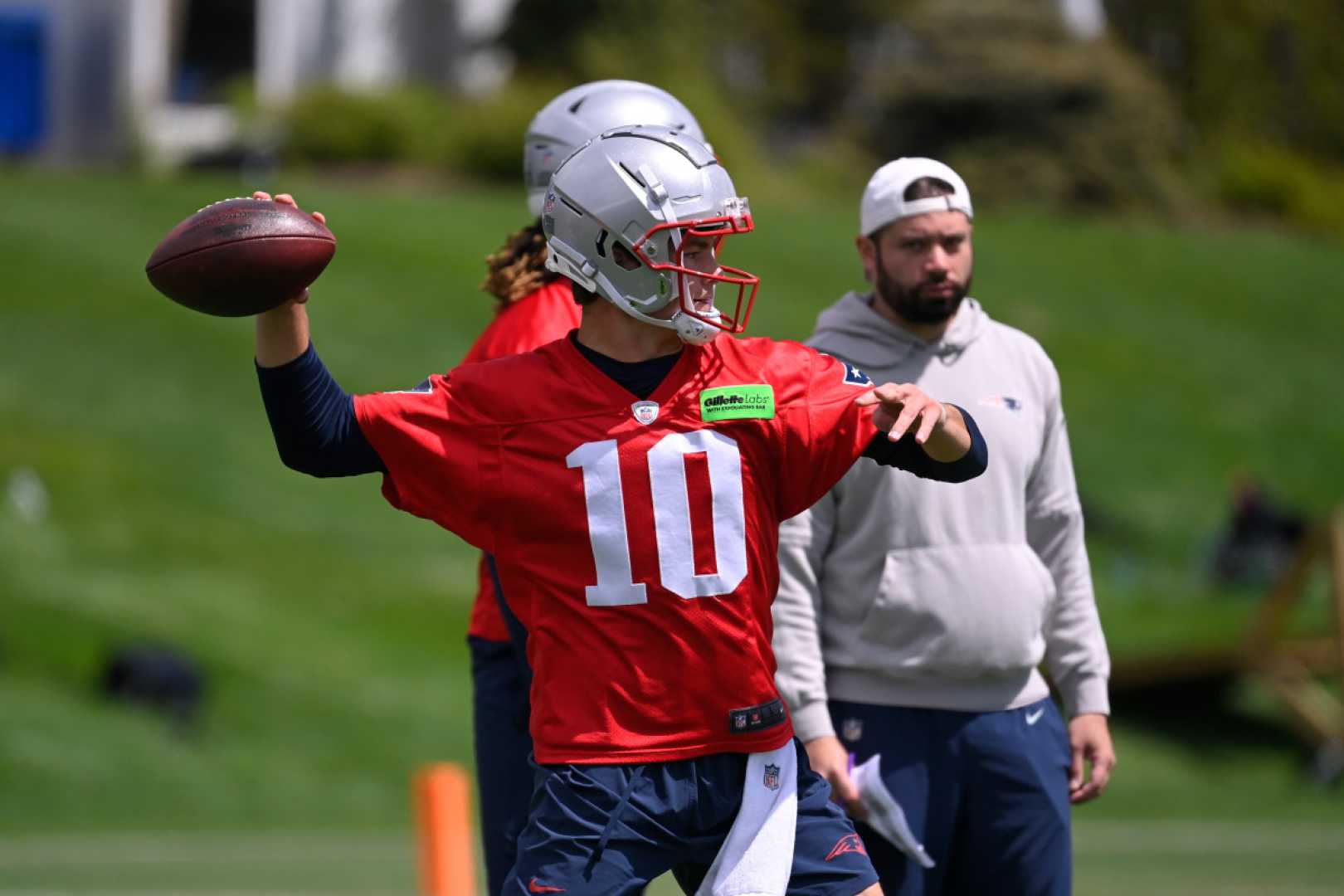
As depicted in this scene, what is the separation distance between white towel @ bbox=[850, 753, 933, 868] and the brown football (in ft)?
5.70

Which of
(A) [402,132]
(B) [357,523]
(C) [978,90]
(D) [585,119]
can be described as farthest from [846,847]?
(C) [978,90]

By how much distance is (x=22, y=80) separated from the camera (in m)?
32.3

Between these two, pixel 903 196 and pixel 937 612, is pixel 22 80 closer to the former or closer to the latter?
pixel 903 196

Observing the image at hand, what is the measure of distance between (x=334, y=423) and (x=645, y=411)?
572 millimetres

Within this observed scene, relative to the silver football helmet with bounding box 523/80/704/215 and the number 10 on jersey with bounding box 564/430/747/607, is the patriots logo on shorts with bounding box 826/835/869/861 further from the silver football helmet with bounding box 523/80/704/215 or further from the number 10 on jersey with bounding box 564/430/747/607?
the silver football helmet with bounding box 523/80/704/215

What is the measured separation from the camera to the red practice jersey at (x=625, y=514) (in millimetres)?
3498

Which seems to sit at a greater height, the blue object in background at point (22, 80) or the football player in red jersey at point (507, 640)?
the blue object in background at point (22, 80)

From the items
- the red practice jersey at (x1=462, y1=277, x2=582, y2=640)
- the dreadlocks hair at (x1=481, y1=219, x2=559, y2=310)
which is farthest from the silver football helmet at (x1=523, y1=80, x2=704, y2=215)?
the red practice jersey at (x1=462, y1=277, x2=582, y2=640)

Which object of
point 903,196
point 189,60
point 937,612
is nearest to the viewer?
point 937,612

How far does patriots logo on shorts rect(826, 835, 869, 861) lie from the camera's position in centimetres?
356

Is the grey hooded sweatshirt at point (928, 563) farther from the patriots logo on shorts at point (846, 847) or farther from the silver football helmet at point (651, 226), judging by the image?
the silver football helmet at point (651, 226)

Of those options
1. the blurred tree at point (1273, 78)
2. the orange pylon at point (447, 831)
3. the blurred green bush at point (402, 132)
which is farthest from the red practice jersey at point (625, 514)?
the blurred tree at point (1273, 78)

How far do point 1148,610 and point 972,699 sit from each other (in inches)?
619

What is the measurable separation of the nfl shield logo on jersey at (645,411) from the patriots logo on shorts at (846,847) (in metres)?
0.87
